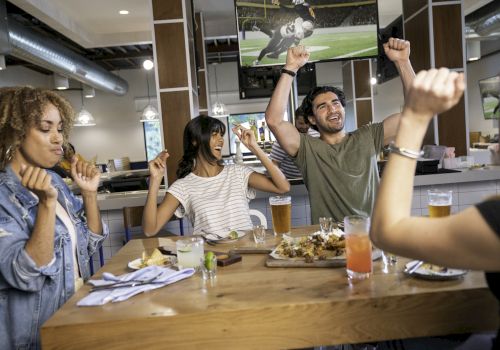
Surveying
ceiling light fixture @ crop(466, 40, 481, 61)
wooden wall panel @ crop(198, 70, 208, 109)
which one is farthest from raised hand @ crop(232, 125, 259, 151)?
ceiling light fixture @ crop(466, 40, 481, 61)

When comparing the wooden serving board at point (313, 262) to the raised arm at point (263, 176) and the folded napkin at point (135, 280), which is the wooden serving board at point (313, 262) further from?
the raised arm at point (263, 176)

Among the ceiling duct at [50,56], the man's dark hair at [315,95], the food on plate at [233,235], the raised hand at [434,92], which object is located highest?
the ceiling duct at [50,56]

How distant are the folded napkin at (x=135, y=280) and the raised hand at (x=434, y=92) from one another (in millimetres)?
890

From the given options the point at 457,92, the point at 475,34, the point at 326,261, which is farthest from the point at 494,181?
the point at 475,34

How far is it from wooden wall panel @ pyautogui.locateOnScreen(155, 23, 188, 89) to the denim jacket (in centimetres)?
283

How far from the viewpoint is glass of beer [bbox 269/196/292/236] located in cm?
186

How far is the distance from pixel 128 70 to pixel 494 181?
36.1ft

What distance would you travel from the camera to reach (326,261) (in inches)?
55.9

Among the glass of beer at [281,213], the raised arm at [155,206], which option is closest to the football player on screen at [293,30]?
the raised arm at [155,206]

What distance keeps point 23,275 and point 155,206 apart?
892mm

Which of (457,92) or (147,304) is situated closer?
(457,92)

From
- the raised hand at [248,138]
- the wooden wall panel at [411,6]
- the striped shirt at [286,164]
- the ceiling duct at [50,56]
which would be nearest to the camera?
the raised hand at [248,138]

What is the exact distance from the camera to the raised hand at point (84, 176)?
1.87 m

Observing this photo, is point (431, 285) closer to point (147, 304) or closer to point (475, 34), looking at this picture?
point (147, 304)
